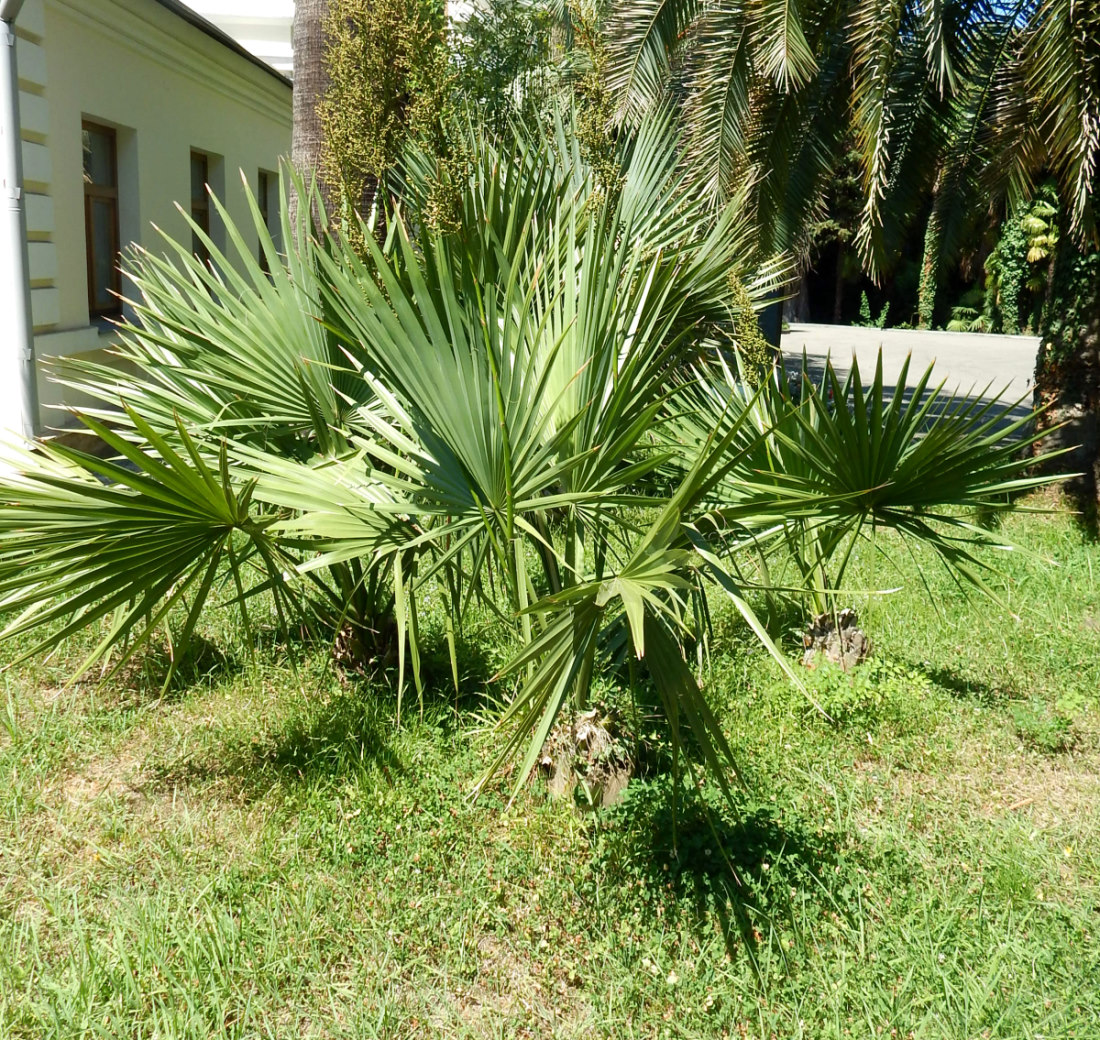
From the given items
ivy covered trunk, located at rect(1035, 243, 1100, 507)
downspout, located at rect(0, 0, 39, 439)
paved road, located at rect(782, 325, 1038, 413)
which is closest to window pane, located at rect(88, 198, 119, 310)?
downspout, located at rect(0, 0, 39, 439)

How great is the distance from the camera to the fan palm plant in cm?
270

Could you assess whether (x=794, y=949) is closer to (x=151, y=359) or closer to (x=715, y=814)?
(x=715, y=814)

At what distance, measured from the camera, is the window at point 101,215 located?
888 centimetres

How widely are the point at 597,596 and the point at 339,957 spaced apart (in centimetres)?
131

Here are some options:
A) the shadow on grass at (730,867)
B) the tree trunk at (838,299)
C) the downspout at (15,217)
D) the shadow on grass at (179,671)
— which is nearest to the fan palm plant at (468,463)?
the shadow on grass at (730,867)

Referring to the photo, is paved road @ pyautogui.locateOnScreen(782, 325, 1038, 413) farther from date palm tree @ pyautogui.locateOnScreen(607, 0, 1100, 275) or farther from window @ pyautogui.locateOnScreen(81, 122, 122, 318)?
window @ pyautogui.locateOnScreen(81, 122, 122, 318)

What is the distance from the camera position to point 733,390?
387 centimetres

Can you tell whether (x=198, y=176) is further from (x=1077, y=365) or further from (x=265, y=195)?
(x=1077, y=365)

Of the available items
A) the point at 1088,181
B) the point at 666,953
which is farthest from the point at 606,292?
the point at 1088,181

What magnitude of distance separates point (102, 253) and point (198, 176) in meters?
2.75

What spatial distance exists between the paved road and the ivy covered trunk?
23.4 feet

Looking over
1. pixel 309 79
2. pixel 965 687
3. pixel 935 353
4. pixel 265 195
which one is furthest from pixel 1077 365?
pixel 935 353

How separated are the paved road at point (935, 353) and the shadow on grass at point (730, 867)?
41.0ft

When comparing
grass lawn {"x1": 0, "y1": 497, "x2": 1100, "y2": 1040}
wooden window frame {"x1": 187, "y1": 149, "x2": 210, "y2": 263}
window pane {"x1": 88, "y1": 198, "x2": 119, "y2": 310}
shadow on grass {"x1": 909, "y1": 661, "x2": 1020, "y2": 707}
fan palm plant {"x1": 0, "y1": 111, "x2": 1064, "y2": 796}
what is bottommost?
grass lawn {"x1": 0, "y1": 497, "x2": 1100, "y2": 1040}
